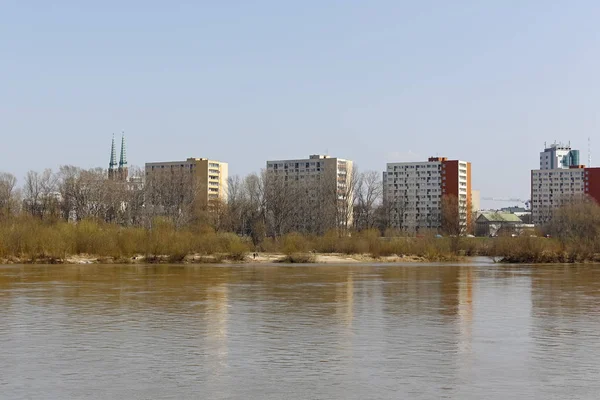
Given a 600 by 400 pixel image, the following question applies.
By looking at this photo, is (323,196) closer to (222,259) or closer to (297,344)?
(222,259)

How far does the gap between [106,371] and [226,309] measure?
1021 cm

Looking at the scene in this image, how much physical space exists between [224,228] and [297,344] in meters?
86.9

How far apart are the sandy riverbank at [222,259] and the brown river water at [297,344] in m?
28.8

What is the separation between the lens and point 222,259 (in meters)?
64.4

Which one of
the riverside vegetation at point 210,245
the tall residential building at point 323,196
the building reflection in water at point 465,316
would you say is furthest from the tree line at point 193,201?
the building reflection in water at point 465,316

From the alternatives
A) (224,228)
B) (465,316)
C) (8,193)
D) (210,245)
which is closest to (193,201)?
(224,228)

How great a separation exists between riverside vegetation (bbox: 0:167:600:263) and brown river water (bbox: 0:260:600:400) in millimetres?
31189

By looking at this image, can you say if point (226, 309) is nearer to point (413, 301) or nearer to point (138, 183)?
point (413, 301)

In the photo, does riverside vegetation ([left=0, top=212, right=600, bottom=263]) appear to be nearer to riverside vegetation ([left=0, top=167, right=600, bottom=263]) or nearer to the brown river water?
riverside vegetation ([left=0, top=167, right=600, bottom=263])

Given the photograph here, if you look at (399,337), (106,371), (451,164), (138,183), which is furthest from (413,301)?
(451,164)

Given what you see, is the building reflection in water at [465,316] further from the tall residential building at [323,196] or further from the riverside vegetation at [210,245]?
the tall residential building at [323,196]

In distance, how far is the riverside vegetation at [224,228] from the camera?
6131 centimetres

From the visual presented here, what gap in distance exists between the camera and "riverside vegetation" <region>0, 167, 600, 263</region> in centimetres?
6131

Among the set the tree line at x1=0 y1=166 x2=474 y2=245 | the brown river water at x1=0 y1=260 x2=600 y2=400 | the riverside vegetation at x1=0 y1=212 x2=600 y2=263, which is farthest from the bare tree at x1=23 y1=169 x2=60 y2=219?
the brown river water at x1=0 y1=260 x2=600 y2=400
